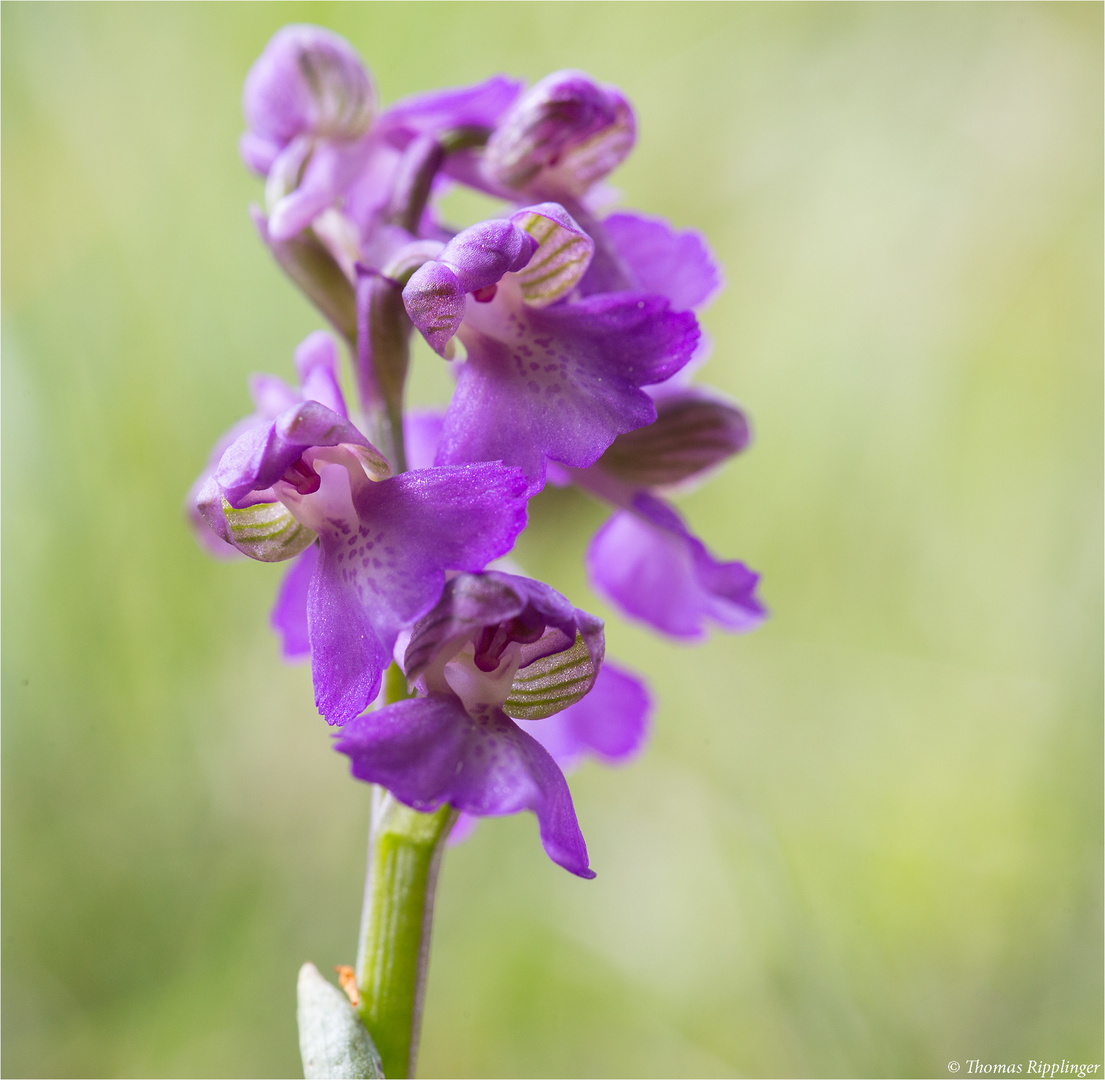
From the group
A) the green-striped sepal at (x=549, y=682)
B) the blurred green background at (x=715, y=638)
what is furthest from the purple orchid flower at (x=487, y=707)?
the blurred green background at (x=715, y=638)

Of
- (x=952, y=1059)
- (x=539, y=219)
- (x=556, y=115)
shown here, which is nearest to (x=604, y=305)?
(x=539, y=219)

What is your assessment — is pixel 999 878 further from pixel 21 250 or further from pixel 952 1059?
pixel 21 250

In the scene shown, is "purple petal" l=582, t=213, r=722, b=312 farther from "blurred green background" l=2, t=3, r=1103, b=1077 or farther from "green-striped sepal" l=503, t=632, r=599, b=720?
"blurred green background" l=2, t=3, r=1103, b=1077

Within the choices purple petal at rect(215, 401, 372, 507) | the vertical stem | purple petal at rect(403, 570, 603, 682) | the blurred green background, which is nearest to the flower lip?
purple petal at rect(215, 401, 372, 507)

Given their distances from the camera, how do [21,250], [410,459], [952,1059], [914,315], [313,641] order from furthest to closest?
[914,315] → [21,250] → [952,1059] → [410,459] → [313,641]

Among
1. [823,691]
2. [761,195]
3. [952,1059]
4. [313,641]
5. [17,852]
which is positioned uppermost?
[761,195]

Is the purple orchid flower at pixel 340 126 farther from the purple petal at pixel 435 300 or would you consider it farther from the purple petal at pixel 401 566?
the purple petal at pixel 401 566

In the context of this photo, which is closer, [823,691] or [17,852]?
[17,852]
